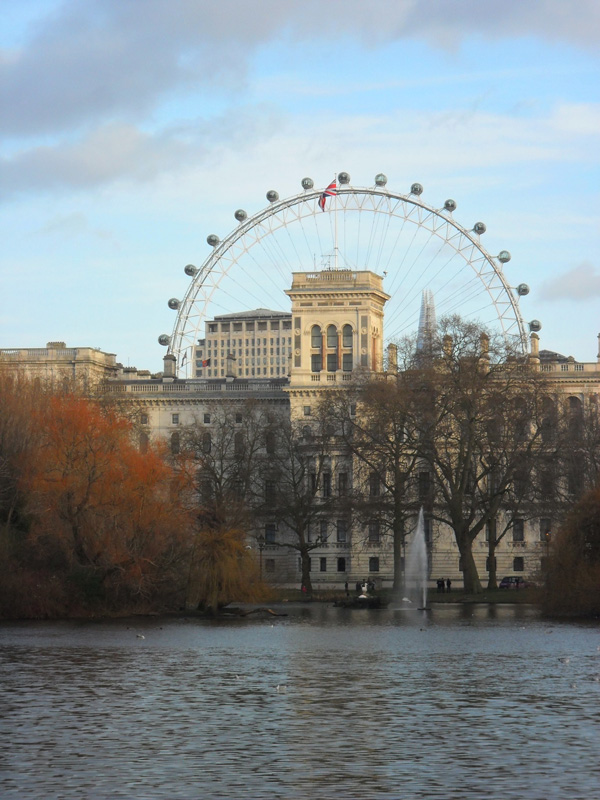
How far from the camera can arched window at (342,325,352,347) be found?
151125 mm

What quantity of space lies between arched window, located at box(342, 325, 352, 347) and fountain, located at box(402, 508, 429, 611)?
78.5 feet

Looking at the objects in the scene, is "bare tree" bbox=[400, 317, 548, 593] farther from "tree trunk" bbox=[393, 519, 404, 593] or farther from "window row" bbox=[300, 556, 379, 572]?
"window row" bbox=[300, 556, 379, 572]

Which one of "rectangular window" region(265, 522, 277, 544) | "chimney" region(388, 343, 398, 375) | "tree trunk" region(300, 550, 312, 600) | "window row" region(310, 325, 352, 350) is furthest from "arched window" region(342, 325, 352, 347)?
"tree trunk" region(300, 550, 312, 600)

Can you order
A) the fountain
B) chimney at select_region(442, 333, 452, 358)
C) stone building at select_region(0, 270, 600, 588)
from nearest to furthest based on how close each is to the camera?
the fountain, chimney at select_region(442, 333, 452, 358), stone building at select_region(0, 270, 600, 588)

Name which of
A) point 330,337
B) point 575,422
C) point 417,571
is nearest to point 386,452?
point 575,422

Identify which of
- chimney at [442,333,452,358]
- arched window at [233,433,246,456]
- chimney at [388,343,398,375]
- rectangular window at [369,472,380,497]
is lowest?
rectangular window at [369,472,380,497]

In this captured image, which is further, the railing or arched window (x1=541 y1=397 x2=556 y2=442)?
the railing

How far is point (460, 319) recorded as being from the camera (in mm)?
108500

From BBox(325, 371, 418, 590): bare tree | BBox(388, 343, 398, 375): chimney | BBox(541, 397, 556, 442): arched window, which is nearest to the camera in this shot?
BBox(541, 397, 556, 442): arched window

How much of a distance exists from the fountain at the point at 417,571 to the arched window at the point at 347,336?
2393 centimetres

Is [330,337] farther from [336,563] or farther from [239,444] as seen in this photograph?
[336,563]

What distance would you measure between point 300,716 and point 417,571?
90438 millimetres

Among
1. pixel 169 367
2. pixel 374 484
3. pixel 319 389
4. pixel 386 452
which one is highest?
pixel 169 367

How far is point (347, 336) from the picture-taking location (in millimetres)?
151625
